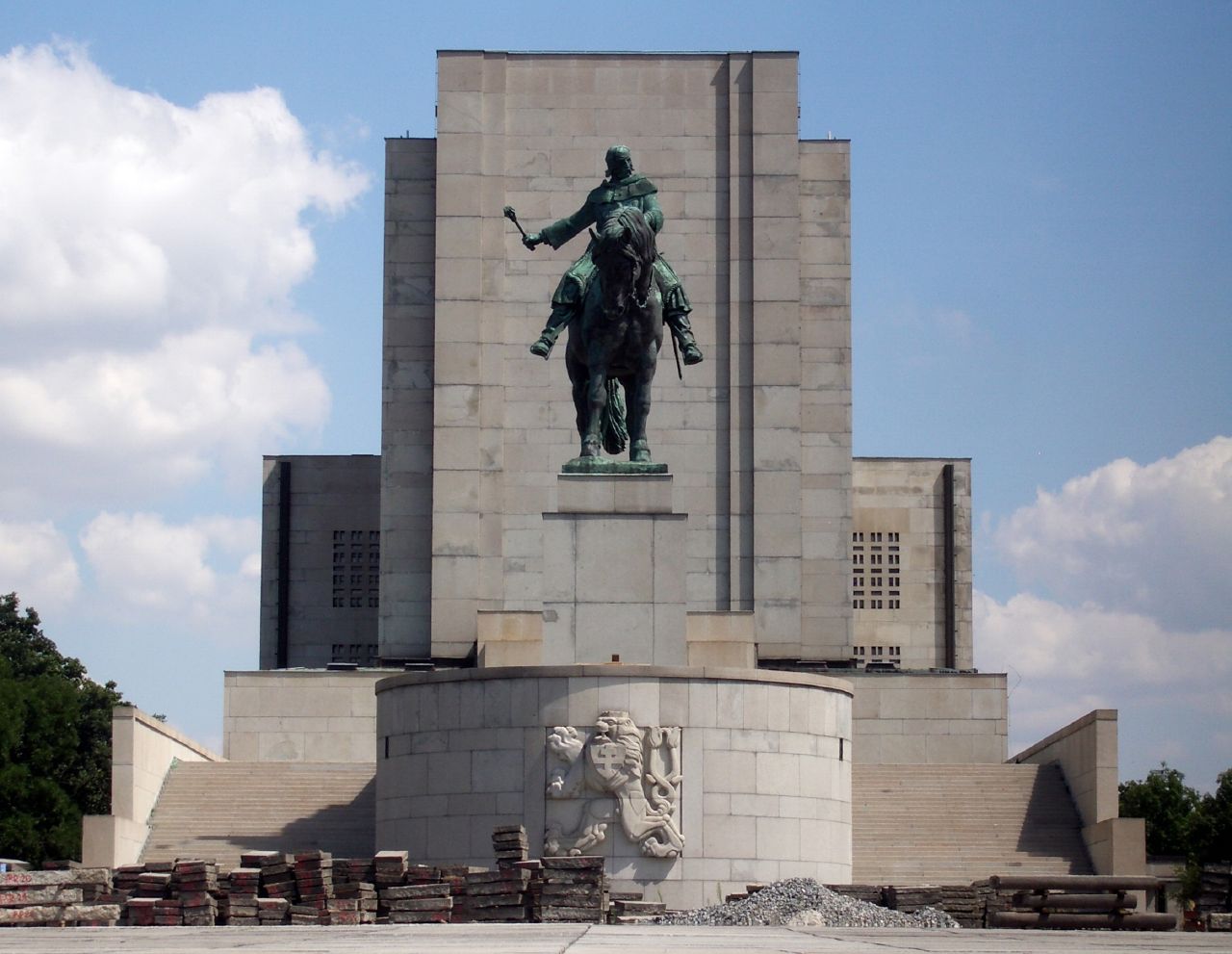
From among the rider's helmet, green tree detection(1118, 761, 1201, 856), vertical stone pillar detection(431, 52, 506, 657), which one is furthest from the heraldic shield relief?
green tree detection(1118, 761, 1201, 856)

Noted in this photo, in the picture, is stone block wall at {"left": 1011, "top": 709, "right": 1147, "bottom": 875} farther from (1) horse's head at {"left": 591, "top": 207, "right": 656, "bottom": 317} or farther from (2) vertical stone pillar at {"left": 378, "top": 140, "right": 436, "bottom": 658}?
(2) vertical stone pillar at {"left": 378, "top": 140, "right": 436, "bottom": 658}

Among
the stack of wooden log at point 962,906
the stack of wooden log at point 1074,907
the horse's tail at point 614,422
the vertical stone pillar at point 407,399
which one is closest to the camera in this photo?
the stack of wooden log at point 1074,907

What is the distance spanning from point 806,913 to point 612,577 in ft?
30.5

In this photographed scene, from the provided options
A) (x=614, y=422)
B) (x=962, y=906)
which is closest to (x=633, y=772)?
(x=962, y=906)

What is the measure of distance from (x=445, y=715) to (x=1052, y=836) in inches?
584

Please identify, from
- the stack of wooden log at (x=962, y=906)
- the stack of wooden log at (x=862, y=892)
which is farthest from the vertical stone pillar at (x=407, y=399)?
the stack of wooden log at (x=962, y=906)

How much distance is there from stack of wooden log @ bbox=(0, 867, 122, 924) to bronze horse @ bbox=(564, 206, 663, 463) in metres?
11.7

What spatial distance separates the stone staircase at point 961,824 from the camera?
4409 centimetres

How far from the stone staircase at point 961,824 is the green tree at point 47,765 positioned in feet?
86.3

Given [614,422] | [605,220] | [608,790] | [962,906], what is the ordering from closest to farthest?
[962,906]
[608,790]
[605,220]
[614,422]

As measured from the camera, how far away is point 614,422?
134 ft

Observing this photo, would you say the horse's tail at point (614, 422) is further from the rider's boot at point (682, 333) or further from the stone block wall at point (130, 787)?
the stone block wall at point (130, 787)

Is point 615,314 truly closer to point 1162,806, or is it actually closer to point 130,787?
point 130,787

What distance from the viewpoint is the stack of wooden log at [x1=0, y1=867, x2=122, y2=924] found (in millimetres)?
29406
